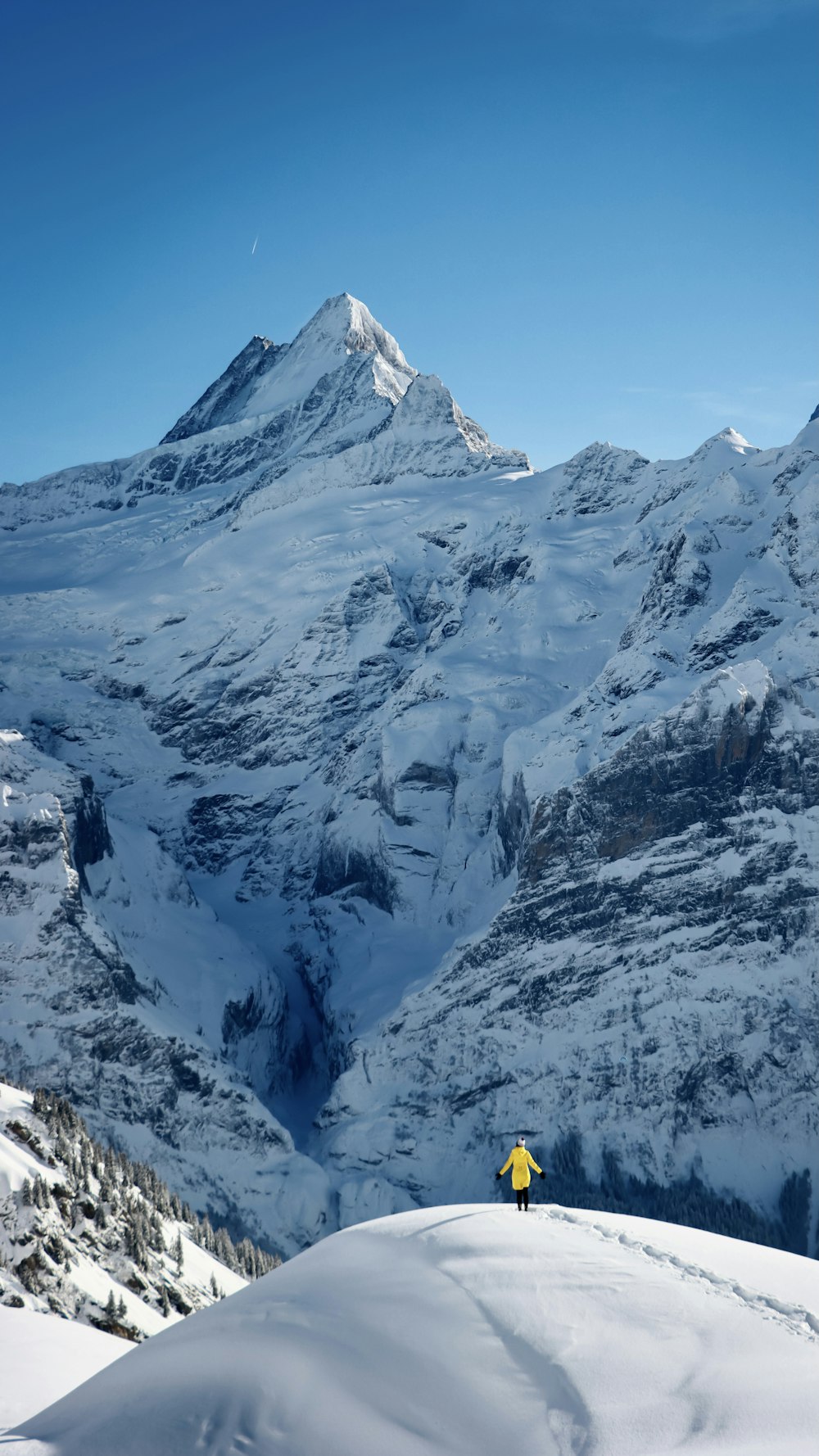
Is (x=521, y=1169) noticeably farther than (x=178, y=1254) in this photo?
No

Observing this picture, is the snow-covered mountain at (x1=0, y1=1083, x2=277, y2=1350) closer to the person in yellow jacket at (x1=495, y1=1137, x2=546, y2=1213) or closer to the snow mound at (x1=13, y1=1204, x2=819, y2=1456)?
the person in yellow jacket at (x1=495, y1=1137, x2=546, y2=1213)

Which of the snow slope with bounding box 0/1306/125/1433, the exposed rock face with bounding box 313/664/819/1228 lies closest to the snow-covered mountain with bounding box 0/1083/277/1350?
the snow slope with bounding box 0/1306/125/1433

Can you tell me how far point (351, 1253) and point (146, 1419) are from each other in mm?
6818

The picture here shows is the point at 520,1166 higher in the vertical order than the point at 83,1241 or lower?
higher

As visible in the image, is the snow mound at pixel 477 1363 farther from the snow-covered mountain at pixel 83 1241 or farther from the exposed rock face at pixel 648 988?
the exposed rock face at pixel 648 988

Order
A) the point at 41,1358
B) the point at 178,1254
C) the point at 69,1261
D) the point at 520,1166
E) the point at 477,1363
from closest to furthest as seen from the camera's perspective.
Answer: the point at 477,1363 < the point at 520,1166 < the point at 41,1358 < the point at 69,1261 < the point at 178,1254

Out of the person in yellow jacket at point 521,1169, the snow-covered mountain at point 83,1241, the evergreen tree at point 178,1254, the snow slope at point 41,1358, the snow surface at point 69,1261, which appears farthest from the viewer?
the evergreen tree at point 178,1254

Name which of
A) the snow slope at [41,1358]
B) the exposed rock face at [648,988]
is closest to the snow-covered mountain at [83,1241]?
the snow slope at [41,1358]

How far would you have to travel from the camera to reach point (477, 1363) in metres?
23.0

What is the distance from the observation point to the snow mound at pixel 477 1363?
21375 mm

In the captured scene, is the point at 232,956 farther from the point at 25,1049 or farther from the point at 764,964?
the point at 764,964

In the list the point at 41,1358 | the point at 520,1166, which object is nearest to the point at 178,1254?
the point at 41,1358

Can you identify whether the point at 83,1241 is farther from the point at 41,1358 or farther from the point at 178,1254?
the point at 41,1358

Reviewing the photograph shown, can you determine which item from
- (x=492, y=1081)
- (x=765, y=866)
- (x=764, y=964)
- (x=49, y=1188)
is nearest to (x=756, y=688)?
(x=765, y=866)
